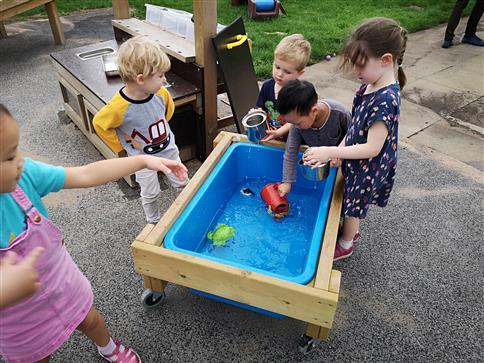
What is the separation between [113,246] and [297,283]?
118cm

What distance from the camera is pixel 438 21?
→ 614 centimetres

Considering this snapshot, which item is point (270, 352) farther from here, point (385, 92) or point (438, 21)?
point (438, 21)

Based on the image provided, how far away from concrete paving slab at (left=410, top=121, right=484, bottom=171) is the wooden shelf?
77.5 inches

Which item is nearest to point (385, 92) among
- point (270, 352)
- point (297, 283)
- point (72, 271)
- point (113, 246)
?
point (297, 283)

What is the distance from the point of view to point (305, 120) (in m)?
1.68

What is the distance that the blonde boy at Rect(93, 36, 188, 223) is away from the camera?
1.67m

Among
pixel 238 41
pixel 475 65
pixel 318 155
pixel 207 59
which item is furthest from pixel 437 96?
pixel 318 155

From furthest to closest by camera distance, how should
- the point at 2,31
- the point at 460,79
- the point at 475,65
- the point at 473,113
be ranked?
the point at 2,31 → the point at 475,65 → the point at 460,79 → the point at 473,113

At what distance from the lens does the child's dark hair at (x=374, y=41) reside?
142 centimetres

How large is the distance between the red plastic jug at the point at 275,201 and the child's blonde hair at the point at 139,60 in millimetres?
865

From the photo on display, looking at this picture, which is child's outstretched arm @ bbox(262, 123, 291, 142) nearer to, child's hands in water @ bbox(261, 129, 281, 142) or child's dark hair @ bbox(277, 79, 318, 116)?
child's hands in water @ bbox(261, 129, 281, 142)

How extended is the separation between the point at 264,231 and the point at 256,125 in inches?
23.3

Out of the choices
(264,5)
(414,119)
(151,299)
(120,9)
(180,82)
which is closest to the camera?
(151,299)

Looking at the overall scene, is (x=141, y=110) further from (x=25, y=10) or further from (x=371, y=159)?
(x=25, y=10)
